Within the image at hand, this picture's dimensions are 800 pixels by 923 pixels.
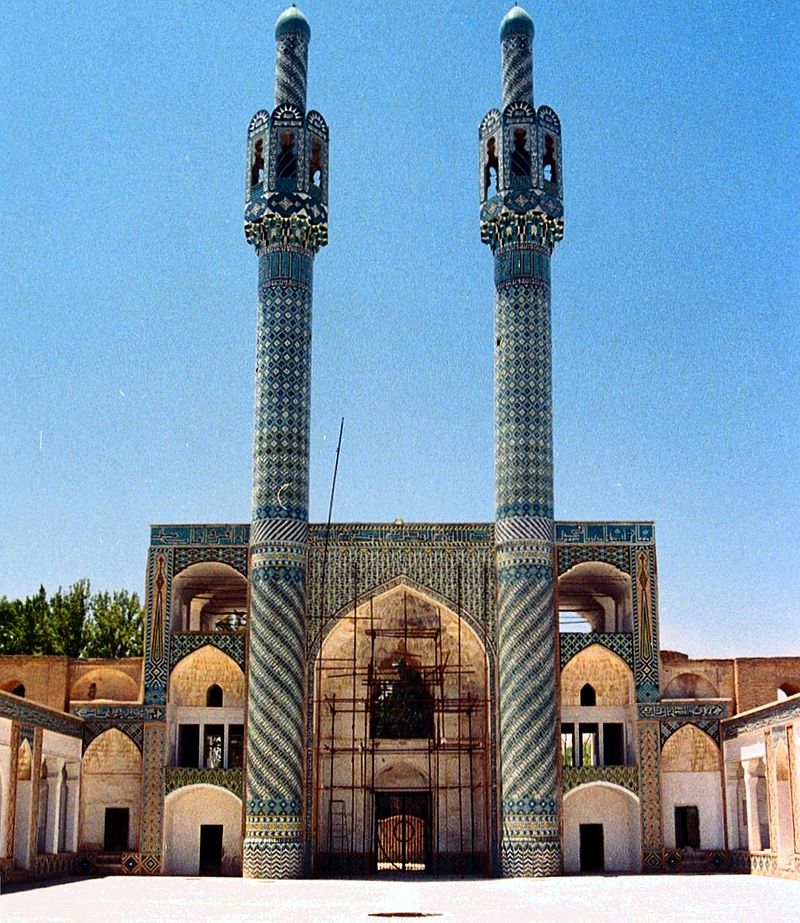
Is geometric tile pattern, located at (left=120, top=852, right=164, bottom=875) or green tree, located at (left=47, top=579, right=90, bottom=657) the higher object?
green tree, located at (left=47, top=579, right=90, bottom=657)

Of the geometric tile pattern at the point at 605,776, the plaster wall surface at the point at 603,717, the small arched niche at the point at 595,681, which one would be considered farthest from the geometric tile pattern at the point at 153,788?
the small arched niche at the point at 595,681

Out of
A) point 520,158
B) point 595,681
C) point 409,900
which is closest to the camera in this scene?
point 409,900

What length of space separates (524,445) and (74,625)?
46.6ft

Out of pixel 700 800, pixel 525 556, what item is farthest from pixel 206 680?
pixel 700 800

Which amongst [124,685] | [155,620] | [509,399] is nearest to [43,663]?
[124,685]

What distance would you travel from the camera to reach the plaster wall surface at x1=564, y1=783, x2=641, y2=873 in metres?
20.3

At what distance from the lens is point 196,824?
20.8m

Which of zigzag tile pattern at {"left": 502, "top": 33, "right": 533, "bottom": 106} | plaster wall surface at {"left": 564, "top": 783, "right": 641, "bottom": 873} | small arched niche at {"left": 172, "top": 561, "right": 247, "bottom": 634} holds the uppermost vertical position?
zigzag tile pattern at {"left": 502, "top": 33, "right": 533, "bottom": 106}

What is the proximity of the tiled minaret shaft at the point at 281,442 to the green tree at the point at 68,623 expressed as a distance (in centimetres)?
1140

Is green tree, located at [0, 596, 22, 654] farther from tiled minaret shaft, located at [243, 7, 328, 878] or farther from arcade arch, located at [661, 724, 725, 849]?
arcade arch, located at [661, 724, 725, 849]

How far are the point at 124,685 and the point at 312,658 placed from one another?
4225 mm

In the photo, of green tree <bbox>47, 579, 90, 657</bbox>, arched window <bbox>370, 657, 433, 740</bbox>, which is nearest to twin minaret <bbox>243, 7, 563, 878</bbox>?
arched window <bbox>370, 657, 433, 740</bbox>

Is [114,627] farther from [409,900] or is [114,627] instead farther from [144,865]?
[409,900]

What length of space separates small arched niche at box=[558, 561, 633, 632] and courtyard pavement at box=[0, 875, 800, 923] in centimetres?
439
